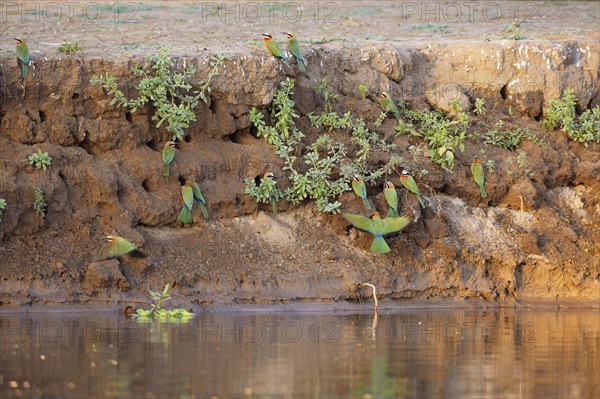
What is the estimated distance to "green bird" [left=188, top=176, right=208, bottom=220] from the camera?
1307 cm

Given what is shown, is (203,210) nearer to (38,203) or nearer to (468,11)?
(38,203)

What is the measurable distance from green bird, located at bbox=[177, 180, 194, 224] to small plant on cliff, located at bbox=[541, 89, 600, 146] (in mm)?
4502

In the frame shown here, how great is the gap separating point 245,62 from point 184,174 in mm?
1364

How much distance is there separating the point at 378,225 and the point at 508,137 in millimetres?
2465

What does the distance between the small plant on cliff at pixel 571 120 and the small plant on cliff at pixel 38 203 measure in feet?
19.6

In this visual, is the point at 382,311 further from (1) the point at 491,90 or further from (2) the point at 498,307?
(1) the point at 491,90

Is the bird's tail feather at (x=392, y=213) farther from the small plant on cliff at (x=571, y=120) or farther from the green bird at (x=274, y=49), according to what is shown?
the small plant on cliff at (x=571, y=120)

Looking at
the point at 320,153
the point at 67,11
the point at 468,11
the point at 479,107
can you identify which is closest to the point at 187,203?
the point at 320,153

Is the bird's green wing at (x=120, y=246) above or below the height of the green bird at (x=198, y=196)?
below

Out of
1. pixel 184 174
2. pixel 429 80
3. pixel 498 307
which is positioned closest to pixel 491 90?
pixel 429 80

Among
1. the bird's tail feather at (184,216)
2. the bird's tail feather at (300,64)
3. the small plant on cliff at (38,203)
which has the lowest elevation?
the bird's tail feather at (184,216)

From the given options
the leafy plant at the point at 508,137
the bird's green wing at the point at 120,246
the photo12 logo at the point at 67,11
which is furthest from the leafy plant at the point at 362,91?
the photo12 logo at the point at 67,11

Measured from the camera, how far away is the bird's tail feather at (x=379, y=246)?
13.1 metres

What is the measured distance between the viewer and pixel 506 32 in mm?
16078
